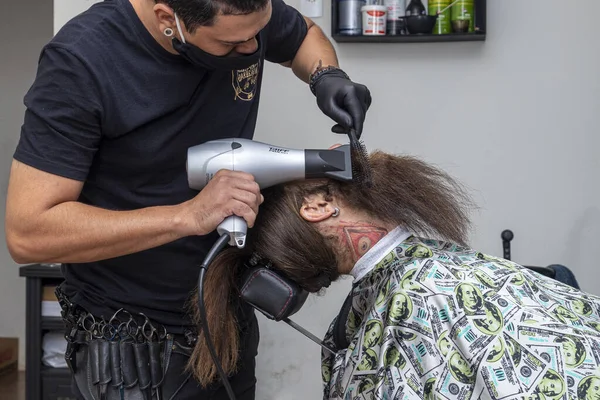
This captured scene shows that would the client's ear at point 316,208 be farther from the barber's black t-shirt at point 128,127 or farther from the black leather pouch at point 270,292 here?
the barber's black t-shirt at point 128,127

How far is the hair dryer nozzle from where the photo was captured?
1.56 metres

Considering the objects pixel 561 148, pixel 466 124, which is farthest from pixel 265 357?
pixel 561 148

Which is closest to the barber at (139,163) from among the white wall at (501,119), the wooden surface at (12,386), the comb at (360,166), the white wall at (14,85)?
the comb at (360,166)

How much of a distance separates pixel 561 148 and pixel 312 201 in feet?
5.66

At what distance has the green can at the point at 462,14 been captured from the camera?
2949mm

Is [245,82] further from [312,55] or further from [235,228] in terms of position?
[235,228]

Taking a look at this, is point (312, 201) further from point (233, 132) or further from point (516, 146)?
point (516, 146)

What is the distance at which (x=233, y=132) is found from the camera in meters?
1.85

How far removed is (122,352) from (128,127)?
516 millimetres

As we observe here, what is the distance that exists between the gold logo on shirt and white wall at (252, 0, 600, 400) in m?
1.29

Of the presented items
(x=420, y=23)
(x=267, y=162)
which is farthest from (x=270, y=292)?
(x=420, y=23)

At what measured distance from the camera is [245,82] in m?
1.85

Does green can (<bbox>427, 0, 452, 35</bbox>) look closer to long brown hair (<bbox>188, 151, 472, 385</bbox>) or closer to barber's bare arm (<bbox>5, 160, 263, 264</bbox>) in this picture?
long brown hair (<bbox>188, 151, 472, 385</bbox>)

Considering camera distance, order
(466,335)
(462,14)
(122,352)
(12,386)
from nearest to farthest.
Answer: (466,335)
(122,352)
(462,14)
(12,386)
